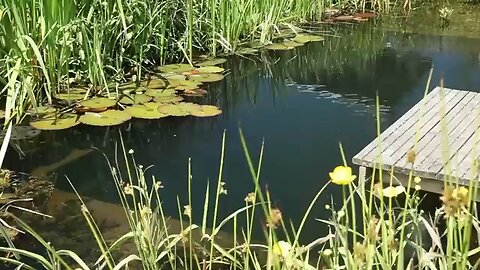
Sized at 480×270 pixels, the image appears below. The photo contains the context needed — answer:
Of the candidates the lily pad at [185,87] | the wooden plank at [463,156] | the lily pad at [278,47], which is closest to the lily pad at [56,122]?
the lily pad at [185,87]

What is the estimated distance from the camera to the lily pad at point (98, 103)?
10.5 feet

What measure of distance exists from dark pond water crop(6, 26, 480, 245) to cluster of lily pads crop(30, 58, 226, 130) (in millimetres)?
47

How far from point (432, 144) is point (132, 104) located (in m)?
1.56

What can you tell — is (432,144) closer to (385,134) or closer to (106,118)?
(385,134)

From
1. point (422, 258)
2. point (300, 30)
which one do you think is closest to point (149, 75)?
point (300, 30)

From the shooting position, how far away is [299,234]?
5.84 ft

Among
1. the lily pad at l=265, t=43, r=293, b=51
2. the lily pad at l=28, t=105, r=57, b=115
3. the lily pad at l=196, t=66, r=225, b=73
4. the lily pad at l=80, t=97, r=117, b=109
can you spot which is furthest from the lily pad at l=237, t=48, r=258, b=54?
the lily pad at l=28, t=105, r=57, b=115

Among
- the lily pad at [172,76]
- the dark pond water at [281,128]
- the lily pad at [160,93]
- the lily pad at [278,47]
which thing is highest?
the lily pad at [278,47]

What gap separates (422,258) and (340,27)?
4409 millimetres

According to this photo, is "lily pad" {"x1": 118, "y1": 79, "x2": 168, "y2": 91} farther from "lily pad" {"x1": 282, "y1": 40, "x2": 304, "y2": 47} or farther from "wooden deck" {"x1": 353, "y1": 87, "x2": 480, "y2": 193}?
"wooden deck" {"x1": 353, "y1": 87, "x2": 480, "y2": 193}

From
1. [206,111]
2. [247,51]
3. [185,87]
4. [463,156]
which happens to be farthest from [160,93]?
[463,156]

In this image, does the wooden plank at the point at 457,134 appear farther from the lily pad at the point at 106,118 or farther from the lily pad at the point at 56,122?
the lily pad at the point at 56,122

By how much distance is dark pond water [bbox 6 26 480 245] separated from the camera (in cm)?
250

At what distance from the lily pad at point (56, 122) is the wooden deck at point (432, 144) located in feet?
4.59
